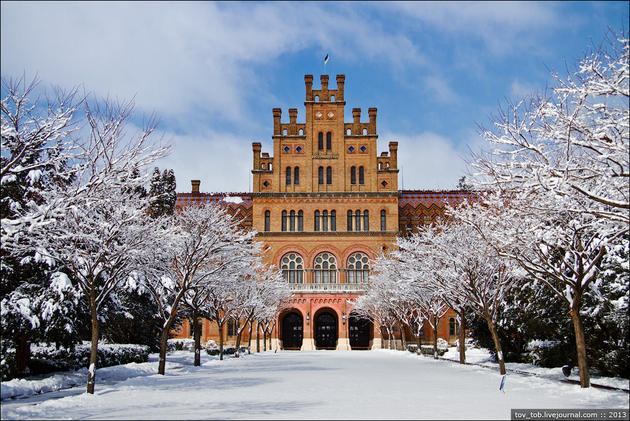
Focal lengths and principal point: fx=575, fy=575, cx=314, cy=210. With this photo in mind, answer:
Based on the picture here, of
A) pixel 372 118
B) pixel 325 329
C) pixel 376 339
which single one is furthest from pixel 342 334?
pixel 372 118

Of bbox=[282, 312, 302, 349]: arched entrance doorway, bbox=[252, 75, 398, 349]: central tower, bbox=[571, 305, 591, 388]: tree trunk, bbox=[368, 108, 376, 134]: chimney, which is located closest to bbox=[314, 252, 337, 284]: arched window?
bbox=[252, 75, 398, 349]: central tower

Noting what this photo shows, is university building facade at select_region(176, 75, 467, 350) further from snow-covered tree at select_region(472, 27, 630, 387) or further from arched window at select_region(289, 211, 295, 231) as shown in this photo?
snow-covered tree at select_region(472, 27, 630, 387)

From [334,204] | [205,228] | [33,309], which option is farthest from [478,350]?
[33,309]

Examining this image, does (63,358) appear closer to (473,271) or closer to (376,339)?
(473,271)

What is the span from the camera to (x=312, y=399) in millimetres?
13781

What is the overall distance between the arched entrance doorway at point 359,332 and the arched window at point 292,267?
7.20 m

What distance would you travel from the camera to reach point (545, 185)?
12039 millimetres

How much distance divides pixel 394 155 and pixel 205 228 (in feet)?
120

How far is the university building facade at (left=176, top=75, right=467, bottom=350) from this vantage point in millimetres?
57344

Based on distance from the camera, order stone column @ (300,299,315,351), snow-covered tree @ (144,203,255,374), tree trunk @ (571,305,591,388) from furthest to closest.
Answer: stone column @ (300,299,315,351)
snow-covered tree @ (144,203,255,374)
tree trunk @ (571,305,591,388)

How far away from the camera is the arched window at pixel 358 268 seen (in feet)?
188

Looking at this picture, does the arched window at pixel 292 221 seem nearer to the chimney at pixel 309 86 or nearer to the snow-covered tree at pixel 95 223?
the chimney at pixel 309 86

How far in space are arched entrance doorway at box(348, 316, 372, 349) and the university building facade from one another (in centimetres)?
10

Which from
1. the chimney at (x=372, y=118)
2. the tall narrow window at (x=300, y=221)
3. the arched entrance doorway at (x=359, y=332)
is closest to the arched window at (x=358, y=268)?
the arched entrance doorway at (x=359, y=332)
